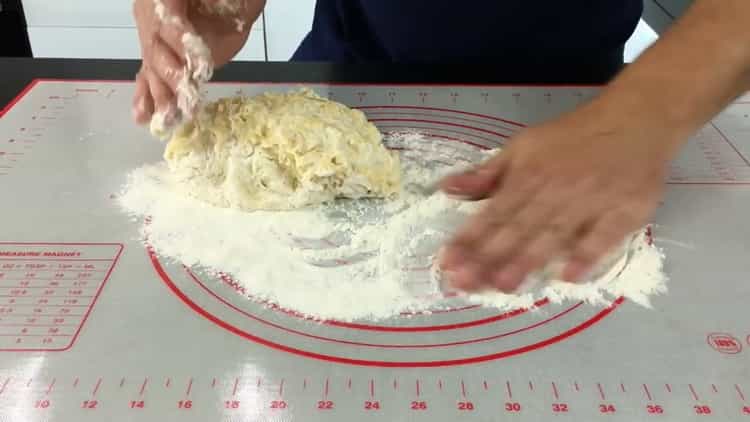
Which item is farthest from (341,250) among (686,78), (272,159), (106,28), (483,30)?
(106,28)

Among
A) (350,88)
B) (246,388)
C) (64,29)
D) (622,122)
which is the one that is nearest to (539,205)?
(622,122)

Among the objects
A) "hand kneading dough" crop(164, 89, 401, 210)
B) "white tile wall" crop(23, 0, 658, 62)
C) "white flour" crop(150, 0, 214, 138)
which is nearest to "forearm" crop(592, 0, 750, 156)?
"hand kneading dough" crop(164, 89, 401, 210)

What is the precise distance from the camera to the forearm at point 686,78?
1.84ft

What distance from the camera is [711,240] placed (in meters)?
0.73

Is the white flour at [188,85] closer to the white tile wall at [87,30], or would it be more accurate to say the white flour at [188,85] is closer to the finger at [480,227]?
the finger at [480,227]

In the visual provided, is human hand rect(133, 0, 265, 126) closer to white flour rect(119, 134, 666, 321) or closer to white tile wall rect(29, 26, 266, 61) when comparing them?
white flour rect(119, 134, 666, 321)

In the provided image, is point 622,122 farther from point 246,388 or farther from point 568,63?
point 568,63

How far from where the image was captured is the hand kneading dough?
2.53ft

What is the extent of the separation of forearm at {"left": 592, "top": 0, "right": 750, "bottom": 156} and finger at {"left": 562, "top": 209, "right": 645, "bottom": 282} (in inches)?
3.6

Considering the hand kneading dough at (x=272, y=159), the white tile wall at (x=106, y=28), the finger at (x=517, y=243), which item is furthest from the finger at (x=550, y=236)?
the white tile wall at (x=106, y=28)

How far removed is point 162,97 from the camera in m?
0.75

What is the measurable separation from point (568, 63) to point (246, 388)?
786 millimetres

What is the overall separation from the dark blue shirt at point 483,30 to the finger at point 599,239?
23.6 inches

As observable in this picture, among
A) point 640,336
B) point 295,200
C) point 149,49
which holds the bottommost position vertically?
point 640,336
